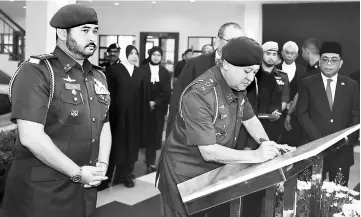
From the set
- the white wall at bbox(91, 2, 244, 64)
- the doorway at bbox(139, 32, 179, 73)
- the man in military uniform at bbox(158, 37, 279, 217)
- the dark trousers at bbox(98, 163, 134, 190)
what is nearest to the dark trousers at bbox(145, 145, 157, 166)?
the dark trousers at bbox(98, 163, 134, 190)

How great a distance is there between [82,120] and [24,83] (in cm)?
28

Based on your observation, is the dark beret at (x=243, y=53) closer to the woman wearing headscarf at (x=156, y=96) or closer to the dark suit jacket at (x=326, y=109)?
the dark suit jacket at (x=326, y=109)

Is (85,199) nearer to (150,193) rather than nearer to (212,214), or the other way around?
(212,214)

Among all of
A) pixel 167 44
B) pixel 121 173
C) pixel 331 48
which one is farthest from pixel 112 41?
pixel 331 48

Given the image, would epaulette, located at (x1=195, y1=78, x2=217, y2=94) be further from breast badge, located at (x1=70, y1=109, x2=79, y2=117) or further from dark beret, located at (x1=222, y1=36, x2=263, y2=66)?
breast badge, located at (x1=70, y1=109, x2=79, y2=117)

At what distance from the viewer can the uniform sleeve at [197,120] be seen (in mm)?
1795

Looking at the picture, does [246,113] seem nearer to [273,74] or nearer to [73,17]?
[73,17]

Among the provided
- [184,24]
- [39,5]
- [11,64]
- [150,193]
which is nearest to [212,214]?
[150,193]

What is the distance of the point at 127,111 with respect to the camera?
473 centimetres

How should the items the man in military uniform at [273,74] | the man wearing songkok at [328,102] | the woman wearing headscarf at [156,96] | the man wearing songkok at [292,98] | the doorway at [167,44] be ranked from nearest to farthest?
1. the man wearing songkok at [328,102]
2. the man in military uniform at [273,74]
3. the man wearing songkok at [292,98]
4. the woman wearing headscarf at [156,96]
5. the doorway at [167,44]

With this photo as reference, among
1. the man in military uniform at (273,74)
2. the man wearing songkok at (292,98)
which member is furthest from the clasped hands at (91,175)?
the man wearing songkok at (292,98)

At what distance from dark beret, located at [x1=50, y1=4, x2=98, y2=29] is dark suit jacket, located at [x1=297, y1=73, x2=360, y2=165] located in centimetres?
229

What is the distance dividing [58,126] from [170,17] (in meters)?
11.5

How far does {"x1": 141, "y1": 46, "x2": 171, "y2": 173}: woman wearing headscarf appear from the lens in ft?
18.6
